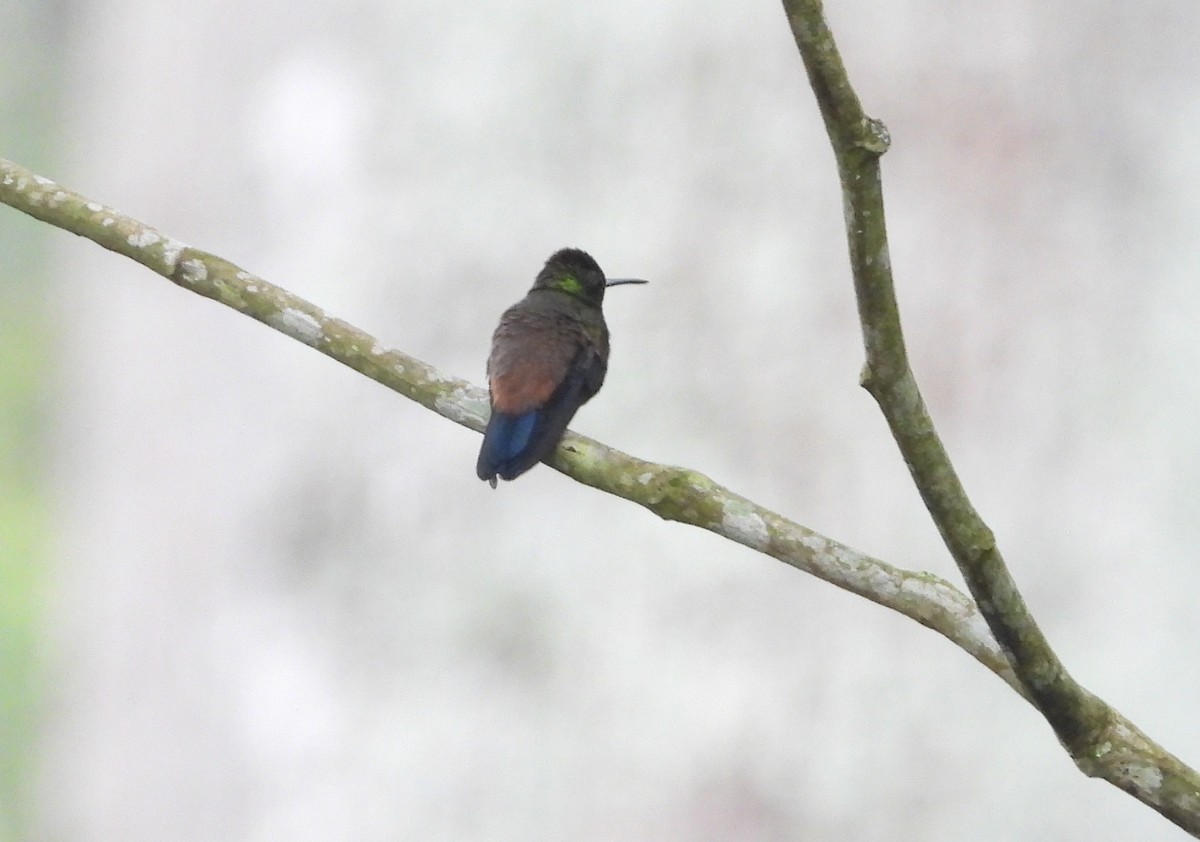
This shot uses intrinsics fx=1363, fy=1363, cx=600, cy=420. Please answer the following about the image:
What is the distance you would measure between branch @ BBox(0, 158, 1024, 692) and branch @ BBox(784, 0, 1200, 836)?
0.14 meters

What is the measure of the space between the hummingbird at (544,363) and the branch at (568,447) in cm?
8

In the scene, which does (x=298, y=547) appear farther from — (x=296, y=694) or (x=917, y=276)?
(x=917, y=276)

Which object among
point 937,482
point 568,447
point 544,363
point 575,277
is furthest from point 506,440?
point 937,482

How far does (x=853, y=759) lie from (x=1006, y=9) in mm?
2098

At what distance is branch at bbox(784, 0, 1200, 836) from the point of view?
1224 mm

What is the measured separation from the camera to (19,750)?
5.37 meters

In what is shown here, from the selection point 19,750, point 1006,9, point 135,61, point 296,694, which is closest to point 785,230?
point 1006,9

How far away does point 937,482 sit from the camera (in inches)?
55.1

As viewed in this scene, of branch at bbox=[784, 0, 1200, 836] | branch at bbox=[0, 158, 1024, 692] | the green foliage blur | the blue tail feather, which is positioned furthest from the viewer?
the green foliage blur

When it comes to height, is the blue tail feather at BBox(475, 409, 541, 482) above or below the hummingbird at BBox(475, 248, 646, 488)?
below

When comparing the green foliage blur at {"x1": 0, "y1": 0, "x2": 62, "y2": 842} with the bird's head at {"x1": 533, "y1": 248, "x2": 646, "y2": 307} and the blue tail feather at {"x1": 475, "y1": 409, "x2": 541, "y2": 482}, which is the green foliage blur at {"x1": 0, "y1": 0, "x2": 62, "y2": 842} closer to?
the bird's head at {"x1": 533, "y1": 248, "x2": 646, "y2": 307}

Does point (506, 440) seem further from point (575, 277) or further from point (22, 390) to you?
point (22, 390)

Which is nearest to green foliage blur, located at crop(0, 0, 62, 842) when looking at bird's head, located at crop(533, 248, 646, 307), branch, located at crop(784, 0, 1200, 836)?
bird's head, located at crop(533, 248, 646, 307)

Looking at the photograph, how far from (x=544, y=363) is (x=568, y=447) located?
382 mm
